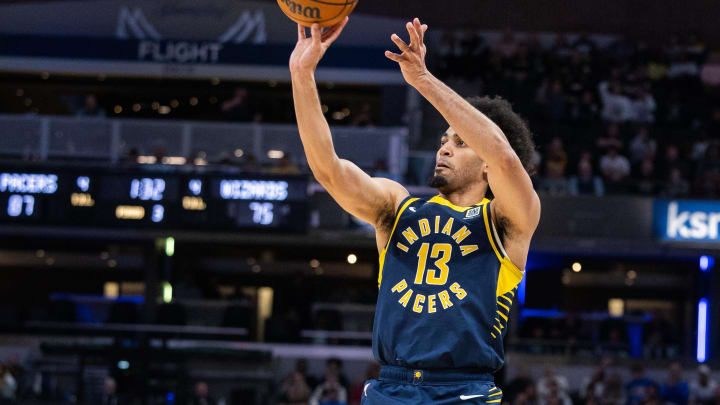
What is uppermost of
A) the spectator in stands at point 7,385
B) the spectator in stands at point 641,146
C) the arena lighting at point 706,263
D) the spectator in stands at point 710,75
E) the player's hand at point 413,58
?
the spectator in stands at point 710,75

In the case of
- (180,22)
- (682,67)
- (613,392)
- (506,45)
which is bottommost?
(613,392)

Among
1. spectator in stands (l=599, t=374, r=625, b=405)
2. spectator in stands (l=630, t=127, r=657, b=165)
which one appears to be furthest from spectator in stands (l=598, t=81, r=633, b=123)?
spectator in stands (l=599, t=374, r=625, b=405)

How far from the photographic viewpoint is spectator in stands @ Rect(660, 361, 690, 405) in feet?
51.3

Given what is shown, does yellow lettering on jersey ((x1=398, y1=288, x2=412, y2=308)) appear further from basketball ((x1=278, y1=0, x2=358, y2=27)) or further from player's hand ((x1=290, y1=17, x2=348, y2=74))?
basketball ((x1=278, y1=0, x2=358, y2=27))

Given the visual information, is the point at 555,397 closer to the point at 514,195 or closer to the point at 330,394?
Result: the point at 330,394

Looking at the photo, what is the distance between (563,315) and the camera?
19.8 metres

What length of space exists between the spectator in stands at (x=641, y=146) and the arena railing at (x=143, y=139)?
14.4 feet

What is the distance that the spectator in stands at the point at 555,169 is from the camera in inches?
675

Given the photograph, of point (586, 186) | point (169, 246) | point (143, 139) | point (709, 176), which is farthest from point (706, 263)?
point (143, 139)

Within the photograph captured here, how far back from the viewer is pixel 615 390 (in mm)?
15656

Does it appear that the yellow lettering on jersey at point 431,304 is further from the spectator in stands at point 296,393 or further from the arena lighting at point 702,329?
the arena lighting at point 702,329

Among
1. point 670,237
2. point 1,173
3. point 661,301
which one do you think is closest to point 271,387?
point 1,173

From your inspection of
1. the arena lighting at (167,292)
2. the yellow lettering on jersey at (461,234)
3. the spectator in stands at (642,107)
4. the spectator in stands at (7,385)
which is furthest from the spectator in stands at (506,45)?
the yellow lettering on jersey at (461,234)

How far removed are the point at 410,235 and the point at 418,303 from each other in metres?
0.34
